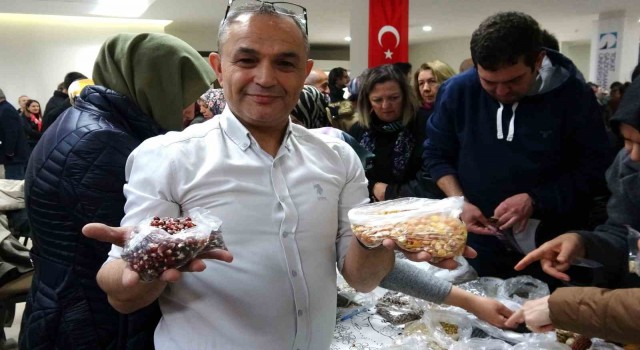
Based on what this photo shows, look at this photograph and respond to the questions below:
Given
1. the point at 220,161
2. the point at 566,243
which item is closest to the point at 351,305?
the point at 566,243

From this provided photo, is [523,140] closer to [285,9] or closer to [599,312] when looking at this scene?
[599,312]

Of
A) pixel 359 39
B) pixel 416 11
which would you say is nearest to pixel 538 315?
pixel 359 39

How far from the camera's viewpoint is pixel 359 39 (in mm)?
6473

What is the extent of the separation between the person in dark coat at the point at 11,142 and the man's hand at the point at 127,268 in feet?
18.3

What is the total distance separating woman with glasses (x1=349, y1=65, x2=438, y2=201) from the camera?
2.56m

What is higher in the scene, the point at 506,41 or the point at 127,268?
the point at 506,41

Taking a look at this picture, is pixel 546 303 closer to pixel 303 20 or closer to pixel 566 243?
pixel 566 243

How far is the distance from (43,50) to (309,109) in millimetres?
10272

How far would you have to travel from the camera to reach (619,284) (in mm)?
1547

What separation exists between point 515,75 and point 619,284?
0.75 meters

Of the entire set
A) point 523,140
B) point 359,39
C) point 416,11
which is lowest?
point 523,140

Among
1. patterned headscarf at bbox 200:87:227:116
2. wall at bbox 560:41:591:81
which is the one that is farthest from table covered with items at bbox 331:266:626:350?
wall at bbox 560:41:591:81

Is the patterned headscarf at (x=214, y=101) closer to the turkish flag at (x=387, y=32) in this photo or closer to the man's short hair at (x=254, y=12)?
the man's short hair at (x=254, y=12)


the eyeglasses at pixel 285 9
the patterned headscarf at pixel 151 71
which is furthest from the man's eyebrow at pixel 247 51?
the patterned headscarf at pixel 151 71
